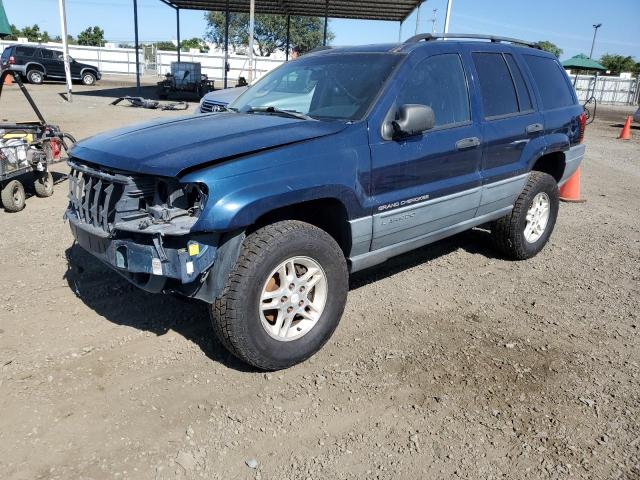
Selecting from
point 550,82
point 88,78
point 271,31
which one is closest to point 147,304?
point 550,82

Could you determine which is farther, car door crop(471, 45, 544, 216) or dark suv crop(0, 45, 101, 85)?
dark suv crop(0, 45, 101, 85)

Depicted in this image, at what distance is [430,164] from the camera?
12.6ft

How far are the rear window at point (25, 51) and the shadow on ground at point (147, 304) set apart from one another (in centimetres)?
2638

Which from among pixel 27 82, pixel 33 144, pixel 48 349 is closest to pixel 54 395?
pixel 48 349

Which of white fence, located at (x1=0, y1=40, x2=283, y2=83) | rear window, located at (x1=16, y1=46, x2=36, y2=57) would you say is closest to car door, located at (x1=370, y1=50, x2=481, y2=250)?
rear window, located at (x1=16, y1=46, x2=36, y2=57)

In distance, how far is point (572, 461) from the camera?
2627 millimetres

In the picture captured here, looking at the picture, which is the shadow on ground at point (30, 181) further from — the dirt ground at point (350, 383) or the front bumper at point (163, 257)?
the front bumper at point (163, 257)

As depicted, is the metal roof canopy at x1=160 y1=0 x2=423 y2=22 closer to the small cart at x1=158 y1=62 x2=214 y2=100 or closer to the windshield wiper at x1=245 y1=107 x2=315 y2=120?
the small cart at x1=158 y1=62 x2=214 y2=100

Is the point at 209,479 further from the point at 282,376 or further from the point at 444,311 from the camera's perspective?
the point at 444,311

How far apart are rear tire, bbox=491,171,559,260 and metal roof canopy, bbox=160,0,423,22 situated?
1864 centimetres

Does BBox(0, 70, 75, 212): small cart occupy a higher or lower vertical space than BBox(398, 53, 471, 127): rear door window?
lower

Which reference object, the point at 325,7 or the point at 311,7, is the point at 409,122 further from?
the point at 311,7

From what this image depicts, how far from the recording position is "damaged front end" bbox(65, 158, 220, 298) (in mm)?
2807

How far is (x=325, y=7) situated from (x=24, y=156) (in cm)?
2100
